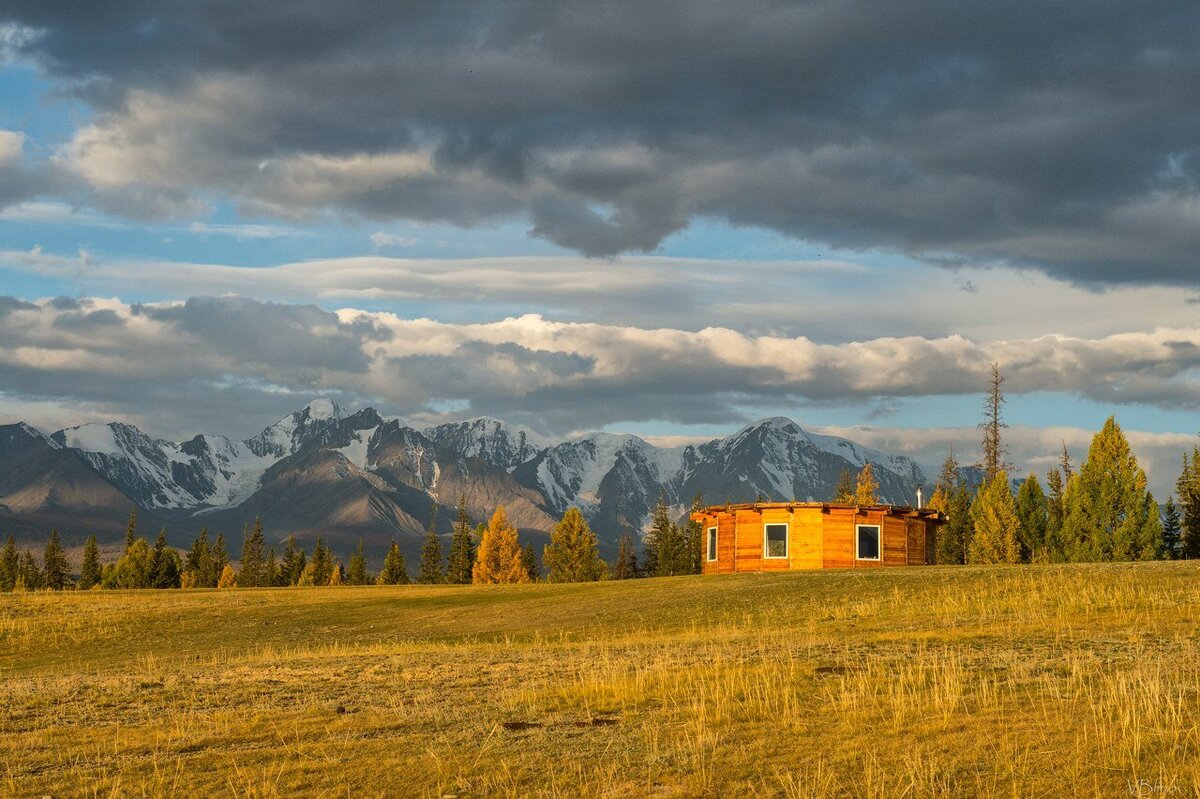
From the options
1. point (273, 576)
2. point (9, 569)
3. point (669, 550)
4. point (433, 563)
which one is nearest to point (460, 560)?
point (433, 563)

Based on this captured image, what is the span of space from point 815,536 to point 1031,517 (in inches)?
1407

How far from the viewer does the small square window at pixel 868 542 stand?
200 ft

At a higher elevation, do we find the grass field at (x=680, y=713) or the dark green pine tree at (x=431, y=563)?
the grass field at (x=680, y=713)

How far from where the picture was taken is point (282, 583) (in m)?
158

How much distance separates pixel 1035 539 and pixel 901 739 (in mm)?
79540

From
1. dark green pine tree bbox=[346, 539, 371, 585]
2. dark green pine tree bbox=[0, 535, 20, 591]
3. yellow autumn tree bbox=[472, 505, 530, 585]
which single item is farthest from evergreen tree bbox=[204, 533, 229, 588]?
yellow autumn tree bbox=[472, 505, 530, 585]

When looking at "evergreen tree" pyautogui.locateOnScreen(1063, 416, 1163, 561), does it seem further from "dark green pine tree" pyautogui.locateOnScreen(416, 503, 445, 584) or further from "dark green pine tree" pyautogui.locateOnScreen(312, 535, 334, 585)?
"dark green pine tree" pyautogui.locateOnScreen(312, 535, 334, 585)

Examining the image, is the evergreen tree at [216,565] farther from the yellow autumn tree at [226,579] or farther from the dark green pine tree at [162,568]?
the dark green pine tree at [162,568]

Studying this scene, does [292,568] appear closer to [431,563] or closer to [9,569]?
[431,563]

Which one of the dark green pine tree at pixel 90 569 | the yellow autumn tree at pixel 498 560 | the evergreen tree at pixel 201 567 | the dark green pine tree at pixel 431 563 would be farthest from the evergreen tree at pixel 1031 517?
the dark green pine tree at pixel 90 569

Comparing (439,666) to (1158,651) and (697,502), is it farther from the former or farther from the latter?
(697,502)

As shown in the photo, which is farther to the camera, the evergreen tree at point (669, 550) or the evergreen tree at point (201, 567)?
the evergreen tree at point (201, 567)

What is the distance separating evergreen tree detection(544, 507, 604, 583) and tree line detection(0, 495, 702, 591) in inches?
3.8

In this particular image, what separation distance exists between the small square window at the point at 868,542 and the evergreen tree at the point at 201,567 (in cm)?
11552
